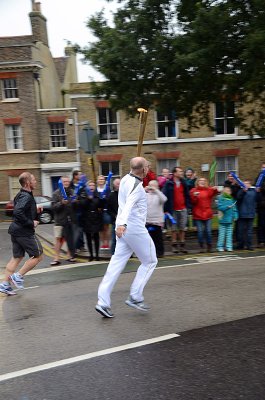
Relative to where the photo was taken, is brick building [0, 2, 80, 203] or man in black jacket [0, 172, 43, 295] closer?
man in black jacket [0, 172, 43, 295]

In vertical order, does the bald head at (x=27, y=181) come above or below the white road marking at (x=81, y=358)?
above

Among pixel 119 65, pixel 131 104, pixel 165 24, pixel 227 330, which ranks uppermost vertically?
pixel 165 24

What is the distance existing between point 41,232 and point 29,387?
48.2 feet

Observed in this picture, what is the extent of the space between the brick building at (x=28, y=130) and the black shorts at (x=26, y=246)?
70.1ft

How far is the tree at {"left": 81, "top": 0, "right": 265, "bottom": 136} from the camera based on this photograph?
1234 centimetres

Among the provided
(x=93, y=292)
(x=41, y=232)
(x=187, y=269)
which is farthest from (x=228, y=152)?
(x=93, y=292)

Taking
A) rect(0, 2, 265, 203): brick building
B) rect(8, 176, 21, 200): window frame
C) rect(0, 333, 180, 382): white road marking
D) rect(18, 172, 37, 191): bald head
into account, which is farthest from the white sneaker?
rect(8, 176, 21, 200): window frame

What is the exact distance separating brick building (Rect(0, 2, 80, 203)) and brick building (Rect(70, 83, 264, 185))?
1.54 metres

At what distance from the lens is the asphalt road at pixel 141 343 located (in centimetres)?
392

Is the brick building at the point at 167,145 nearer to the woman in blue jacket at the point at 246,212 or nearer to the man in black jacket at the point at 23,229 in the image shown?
the woman in blue jacket at the point at 246,212

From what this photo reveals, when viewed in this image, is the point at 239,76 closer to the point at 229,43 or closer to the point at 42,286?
the point at 229,43

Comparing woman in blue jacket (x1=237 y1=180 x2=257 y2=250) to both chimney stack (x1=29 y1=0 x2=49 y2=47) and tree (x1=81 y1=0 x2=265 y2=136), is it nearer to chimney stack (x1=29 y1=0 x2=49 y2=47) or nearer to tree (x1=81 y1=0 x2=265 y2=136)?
tree (x1=81 y1=0 x2=265 y2=136)

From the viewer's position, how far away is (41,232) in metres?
18.5

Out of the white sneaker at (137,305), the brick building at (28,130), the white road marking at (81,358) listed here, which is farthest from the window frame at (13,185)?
the white road marking at (81,358)
